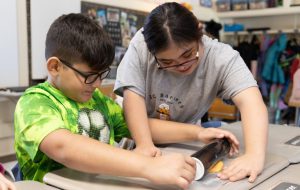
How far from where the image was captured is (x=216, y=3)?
493 cm

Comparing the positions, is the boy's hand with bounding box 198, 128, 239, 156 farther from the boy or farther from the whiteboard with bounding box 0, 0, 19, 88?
the whiteboard with bounding box 0, 0, 19, 88

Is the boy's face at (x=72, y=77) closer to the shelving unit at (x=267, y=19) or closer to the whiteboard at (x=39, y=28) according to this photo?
the whiteboard at (x=39, y=28)

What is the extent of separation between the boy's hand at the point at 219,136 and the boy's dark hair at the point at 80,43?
334 millimetres

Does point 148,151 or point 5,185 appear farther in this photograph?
point 148,151

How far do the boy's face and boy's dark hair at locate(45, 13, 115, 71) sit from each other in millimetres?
14

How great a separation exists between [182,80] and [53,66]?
411 millimetres

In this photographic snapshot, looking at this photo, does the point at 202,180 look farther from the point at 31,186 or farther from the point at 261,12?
the point at 261,12

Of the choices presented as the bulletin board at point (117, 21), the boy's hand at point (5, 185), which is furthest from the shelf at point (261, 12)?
the boy's hand at point (5, 185)

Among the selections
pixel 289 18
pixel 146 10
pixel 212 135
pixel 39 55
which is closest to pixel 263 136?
pixel 212 135

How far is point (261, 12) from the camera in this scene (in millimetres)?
4500

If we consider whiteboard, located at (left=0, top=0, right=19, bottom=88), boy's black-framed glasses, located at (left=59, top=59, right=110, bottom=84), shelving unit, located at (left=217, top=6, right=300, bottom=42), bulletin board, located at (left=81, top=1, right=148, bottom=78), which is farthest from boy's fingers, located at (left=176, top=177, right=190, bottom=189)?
shelving unit, located at (left=217, top=6, right=300, bottom=42)

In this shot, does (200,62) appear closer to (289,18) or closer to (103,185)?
(103,185)

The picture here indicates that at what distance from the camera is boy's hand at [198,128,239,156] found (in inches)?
36.1

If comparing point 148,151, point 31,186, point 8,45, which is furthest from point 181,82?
point 8,45
